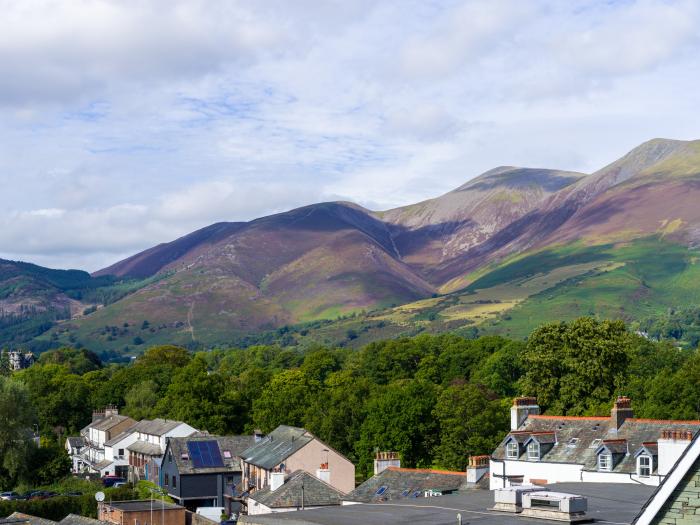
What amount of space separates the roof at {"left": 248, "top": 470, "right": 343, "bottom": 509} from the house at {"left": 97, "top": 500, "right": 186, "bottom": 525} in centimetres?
613

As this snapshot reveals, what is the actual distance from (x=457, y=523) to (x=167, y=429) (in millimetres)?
90076

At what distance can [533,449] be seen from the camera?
6162cm

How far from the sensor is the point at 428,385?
337 ft

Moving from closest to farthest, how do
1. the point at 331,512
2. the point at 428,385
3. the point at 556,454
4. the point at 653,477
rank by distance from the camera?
the point at 331,512 < the point at 653,477 < the point at 556,454 < the point at 428,385

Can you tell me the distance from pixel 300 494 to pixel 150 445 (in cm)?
4960

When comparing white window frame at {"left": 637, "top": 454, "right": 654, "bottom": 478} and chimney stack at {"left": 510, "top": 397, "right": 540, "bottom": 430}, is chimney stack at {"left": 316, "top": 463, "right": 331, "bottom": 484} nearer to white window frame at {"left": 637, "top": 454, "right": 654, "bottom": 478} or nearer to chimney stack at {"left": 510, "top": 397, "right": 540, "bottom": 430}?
chimney stack at {"left": 510, "top": 397, "right": 540, "bottom": 430}

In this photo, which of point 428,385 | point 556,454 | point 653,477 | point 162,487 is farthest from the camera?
point 428,385

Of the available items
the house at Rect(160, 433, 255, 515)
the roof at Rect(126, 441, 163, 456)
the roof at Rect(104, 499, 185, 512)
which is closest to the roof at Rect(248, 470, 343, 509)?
the roof at Rect(104, 499, 185, 512)

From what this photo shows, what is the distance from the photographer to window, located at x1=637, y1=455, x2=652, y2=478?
2120 inches

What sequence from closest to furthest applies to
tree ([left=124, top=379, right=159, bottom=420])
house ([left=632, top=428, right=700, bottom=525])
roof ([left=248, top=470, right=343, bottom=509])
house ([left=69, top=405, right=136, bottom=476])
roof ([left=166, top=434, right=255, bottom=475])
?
house ([left=632, top=428, right=700, bottom=525])
roof ([left=248, top=470, right=343, bottom=509])
roof ([left=166, top=434, right=255, bottom=475])
house ([left=69, top=405, right=136, bottom=476])
tree ([left=124, top=379, right=159, bottom=420])

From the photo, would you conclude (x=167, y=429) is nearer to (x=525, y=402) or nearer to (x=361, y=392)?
(x=361, y=392)

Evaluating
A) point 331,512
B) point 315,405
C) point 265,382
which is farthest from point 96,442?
point 331,512

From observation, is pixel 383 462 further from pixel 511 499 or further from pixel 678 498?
pixel 678 498

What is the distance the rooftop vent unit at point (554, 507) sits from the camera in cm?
2334
